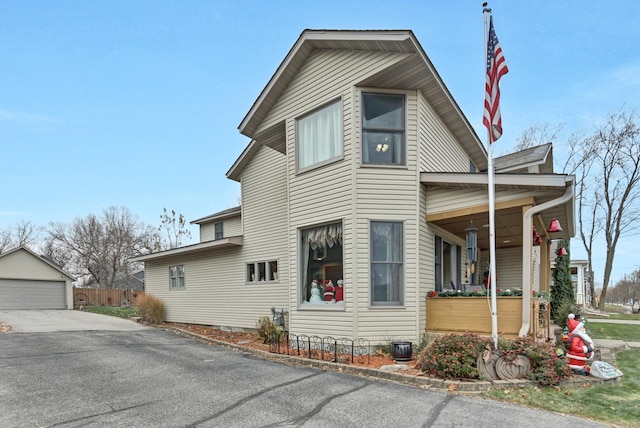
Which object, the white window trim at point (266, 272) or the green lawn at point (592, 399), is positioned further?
the white window trim at point (266, 272)

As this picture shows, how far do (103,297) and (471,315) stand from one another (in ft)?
109

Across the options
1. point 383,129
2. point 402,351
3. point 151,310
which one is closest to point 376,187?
point 383,129

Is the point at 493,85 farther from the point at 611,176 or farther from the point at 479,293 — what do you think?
the point at 611,176

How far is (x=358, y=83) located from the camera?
9.30 meters

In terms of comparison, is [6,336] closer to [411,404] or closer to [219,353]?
[219,353]

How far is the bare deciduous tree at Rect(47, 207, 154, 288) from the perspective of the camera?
45.4 metres

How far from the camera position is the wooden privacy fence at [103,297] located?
31430mm

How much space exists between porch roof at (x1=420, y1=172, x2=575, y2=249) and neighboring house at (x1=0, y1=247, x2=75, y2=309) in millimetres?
26789

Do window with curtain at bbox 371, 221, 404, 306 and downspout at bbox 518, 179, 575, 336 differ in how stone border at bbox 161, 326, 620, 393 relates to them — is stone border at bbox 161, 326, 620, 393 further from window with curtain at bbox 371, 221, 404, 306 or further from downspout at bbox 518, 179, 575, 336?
window with curtain at bbox 371, 221, 404, 306

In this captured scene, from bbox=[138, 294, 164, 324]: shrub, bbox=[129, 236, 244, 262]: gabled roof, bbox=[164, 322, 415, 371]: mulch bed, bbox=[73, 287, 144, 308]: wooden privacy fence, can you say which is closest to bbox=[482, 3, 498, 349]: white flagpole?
bbox=[164, 322, 415, 371]: mulch bed

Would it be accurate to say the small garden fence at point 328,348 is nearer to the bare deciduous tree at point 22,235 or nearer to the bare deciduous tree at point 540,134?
the bare deciduous tree at point 540,134

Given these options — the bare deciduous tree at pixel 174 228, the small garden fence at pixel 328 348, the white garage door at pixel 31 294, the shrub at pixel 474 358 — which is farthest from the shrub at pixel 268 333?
the bare deciduous tree at pixel 174 228

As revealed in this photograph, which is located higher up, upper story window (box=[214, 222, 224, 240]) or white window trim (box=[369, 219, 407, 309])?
upper story window (box=[214, 222, 224, 240])

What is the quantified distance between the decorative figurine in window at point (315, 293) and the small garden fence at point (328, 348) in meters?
0.88
